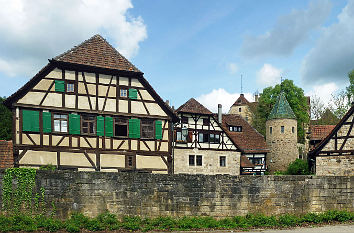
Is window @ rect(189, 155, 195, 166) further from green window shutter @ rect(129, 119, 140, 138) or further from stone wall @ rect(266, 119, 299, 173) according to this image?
stone wall @ rect(266, 119, 299, 173)

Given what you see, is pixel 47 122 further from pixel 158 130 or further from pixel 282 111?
pixel 282 111

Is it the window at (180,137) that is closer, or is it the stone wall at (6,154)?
the stone wall at (6,154)

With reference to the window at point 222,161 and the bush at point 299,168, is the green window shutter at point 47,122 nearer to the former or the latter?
the window at point 222,161

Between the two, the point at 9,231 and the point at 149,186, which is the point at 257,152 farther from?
the point at 9,231

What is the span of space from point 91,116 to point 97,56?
3599 mm

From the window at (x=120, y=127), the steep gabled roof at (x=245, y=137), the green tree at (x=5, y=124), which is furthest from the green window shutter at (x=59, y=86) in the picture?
the steep gabled roof at (x=245, y=137)

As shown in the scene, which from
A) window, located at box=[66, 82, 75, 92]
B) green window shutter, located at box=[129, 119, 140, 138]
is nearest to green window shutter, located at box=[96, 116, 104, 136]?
green window shutter, located at box=[129, 119, 140, 138]

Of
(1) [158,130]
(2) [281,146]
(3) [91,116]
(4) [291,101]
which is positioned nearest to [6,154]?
(3) [91,116]

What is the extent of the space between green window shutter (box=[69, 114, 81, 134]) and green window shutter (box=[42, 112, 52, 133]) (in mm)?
1082

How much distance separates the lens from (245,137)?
39031 mm

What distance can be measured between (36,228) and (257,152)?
28.3m

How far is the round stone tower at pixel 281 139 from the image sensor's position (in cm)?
4099

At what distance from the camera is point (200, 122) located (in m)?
33.6

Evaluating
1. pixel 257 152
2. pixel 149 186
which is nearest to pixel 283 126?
pixel 257 152
